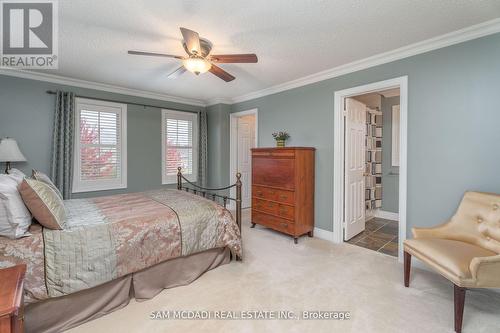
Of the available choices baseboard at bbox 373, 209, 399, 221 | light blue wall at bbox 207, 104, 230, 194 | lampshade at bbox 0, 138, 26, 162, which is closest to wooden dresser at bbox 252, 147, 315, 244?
light blue wall at bbox 207, 104, 230, 194

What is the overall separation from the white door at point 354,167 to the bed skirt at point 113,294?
2107 millimetres

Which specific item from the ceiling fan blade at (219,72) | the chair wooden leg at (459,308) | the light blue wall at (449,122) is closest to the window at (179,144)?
the ceiling fan blade at (219,72)

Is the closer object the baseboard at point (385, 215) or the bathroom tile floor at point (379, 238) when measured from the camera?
the bathroom tile floor at point (379, 238)

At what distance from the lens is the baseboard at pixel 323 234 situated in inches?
140

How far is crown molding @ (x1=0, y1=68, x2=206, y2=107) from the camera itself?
3.41m

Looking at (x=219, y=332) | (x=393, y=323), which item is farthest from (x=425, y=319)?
(x=219, y=332)

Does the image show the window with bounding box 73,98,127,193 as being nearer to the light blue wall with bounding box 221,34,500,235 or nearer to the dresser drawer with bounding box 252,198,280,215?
the dresser drawer with bounding box 252,198,280,215

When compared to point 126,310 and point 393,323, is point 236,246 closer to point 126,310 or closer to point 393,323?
point 126,310

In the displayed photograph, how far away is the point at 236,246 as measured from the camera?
8.68 feet

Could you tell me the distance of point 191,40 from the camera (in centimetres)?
197

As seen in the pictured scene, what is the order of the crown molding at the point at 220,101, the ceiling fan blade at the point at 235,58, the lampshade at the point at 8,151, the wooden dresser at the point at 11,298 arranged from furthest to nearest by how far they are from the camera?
the crown molding at the point at 220,101 < the lampshade at the point at 8,151 < the ceiling fan blade at the point at 235,58 < the wooden dresser at the point at 11,298

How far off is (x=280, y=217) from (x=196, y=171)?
245 cm

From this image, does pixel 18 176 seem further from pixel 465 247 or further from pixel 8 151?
pixel 465 247

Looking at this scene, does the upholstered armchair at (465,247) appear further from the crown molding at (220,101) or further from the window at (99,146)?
the window at (99,146)
